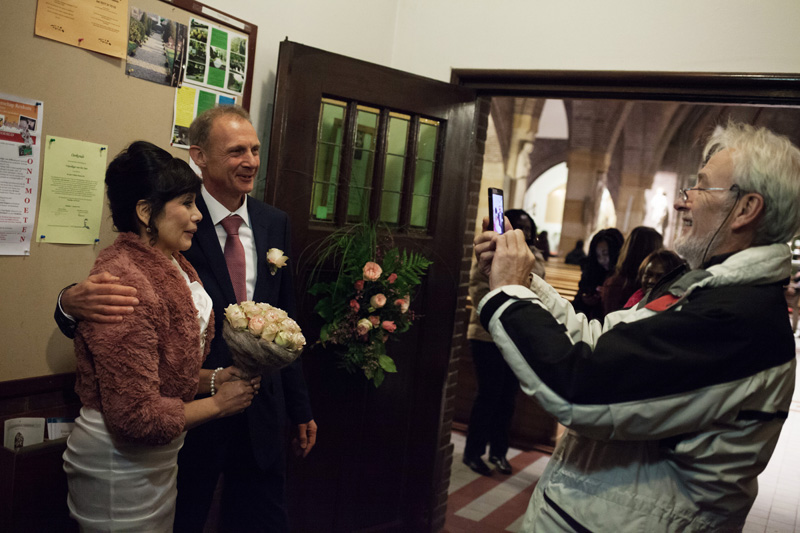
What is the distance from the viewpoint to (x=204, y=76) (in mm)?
A: 2652

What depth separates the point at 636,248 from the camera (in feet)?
14.5

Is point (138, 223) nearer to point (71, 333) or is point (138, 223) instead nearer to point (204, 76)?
point (71, 333)

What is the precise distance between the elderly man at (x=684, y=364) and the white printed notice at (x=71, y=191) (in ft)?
4.74

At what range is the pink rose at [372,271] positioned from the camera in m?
2.87

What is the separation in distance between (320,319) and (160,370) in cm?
137

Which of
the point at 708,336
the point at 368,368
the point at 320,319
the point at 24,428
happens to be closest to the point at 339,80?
the point at 320,319

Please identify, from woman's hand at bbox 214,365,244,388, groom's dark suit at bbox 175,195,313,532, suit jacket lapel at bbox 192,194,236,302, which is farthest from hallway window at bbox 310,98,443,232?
woman's hand at bbox 214,365,244,388

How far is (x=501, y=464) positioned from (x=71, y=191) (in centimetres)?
381

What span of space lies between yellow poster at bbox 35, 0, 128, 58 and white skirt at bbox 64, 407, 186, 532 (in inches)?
47.8

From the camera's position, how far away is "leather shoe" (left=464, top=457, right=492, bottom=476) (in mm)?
4953

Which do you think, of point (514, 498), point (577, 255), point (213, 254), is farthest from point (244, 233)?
point (577, 255)

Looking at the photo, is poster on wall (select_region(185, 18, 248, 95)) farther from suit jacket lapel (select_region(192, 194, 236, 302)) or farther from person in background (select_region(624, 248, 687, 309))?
person in background (select_region(624, 248, 687, 309))

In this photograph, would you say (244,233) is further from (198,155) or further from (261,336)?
(261,336)

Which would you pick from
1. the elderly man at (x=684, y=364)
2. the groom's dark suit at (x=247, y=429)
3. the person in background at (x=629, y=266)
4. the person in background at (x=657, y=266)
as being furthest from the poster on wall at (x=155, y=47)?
the person in background at (x=629, y=266)
